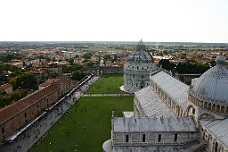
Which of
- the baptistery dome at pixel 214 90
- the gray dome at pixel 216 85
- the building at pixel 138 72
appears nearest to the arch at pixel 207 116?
the baptistery dome at pixel 214 90

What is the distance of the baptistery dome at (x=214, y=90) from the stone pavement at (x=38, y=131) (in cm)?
2983

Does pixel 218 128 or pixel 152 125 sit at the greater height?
pixel 218 128

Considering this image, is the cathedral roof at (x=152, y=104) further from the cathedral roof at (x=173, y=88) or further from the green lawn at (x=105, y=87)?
the green lawn at (x=105, y=87)

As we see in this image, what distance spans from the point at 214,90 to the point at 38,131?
34.9m

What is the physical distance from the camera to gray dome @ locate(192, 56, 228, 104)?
2860 cm

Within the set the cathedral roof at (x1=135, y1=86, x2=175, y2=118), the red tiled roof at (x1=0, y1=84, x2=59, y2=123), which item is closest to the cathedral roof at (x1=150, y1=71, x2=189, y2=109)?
the cathedral roof at (x1=135, y1=86, x2=175, y2=118)

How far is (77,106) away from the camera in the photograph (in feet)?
210

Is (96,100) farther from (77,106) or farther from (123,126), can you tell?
(123,126)

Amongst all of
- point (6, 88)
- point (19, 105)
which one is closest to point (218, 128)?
point (19, 105)

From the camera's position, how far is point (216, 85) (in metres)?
29.3

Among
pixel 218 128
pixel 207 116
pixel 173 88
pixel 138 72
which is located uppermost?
pixel 173 88

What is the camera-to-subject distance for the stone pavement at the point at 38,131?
134 feet

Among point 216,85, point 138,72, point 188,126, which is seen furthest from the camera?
point 138,72

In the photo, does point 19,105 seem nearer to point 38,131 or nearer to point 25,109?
point 25,109
